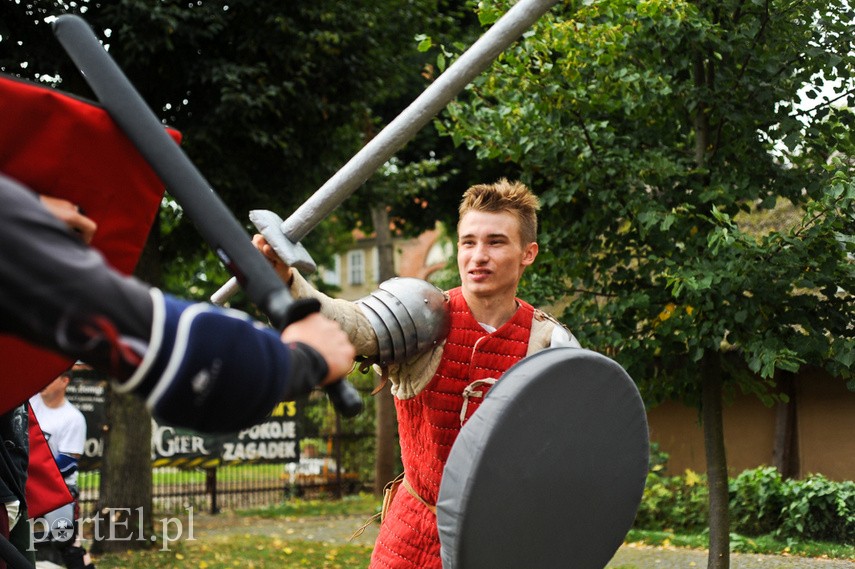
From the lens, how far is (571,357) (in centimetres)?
274

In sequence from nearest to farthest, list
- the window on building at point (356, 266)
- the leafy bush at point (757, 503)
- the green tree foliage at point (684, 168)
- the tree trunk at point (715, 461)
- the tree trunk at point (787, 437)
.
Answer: the green tree foliage at point (684, 168) < the tree trunk at point (715, 461) < the leafy bush at point (757, 503) < the tree trunk at point (787, 437) < the window on building at point (356, 266)

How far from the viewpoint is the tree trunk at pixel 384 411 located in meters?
12.4

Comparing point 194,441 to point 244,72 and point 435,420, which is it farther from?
point 435,420

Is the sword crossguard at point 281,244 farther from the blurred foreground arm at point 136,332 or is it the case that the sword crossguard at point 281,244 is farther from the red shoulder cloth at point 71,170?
the blurred foreground arm at point 136,332

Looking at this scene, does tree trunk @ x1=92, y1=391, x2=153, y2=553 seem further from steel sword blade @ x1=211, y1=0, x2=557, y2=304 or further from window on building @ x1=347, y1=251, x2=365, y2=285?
window on building @ x1=347, y1=251, x2=365, y2=285

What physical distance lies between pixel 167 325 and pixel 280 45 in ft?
24.1

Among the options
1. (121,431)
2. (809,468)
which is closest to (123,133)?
(121,431)

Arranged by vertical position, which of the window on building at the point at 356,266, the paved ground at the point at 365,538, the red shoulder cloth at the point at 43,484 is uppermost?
the window on building at the point at 356,266

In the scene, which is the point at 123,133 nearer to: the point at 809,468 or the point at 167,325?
the point at 167,325

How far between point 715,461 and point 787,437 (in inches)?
266

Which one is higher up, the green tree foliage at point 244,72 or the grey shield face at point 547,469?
the green tree foliage at point 244,72

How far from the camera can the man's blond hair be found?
3.21 m

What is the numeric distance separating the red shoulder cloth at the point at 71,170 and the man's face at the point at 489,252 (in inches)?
55.5

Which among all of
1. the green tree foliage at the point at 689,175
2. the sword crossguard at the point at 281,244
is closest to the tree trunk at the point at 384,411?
the green tree foliage at the point at 689,175
